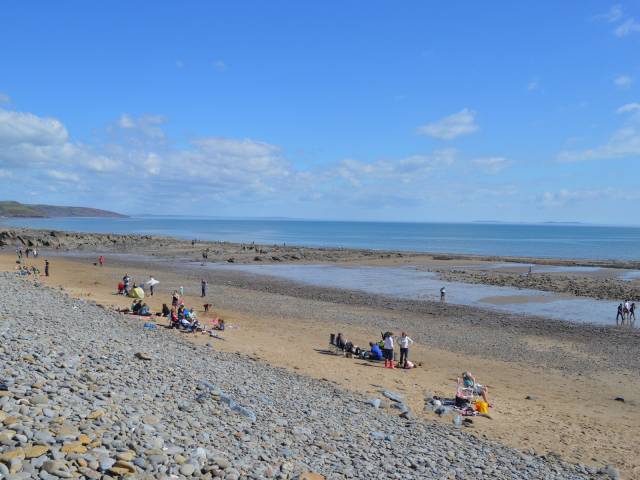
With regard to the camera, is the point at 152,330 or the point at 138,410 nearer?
the point at 138,410

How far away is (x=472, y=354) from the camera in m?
23.3

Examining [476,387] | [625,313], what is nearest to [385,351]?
[476,387]

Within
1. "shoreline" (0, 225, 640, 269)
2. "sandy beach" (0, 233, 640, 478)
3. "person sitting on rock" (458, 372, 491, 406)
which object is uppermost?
"shoreline" (0, 225, 640, 269)

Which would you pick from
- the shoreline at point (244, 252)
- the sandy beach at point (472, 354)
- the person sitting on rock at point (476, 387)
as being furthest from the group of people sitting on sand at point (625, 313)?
the shoreline at point (244, 252)

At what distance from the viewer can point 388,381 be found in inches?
709

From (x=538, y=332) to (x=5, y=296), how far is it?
2597cm

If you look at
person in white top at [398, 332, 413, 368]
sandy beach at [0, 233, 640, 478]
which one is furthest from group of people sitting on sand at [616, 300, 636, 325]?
person in white top at [398, 332, 413, 368]

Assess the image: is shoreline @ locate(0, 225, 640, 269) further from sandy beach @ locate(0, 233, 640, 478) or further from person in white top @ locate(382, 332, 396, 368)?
person in white top @ locate(382, 332, 396, 368)

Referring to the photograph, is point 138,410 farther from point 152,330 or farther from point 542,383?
point 542,383

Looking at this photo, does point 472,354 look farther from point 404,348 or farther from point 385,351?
point 385,351

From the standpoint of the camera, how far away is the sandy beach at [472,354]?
14.3 metres

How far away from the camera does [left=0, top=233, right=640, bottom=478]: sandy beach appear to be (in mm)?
14336

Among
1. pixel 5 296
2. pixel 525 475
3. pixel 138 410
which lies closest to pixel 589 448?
pixel 525 475

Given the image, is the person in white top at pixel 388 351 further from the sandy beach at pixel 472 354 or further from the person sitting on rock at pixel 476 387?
the person sitting on rock at pixel 476 387
